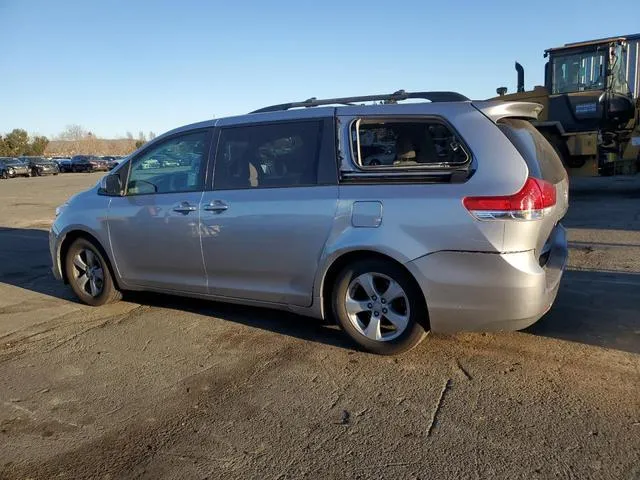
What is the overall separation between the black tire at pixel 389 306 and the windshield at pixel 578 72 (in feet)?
38.2

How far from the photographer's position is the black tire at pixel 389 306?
3.99 meters

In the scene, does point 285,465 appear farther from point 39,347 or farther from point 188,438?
point 39,347

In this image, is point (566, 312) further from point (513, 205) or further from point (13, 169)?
point (13, 169)

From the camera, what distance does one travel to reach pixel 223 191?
15.5 ft

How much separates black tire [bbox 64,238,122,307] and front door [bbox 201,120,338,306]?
1.38 meters

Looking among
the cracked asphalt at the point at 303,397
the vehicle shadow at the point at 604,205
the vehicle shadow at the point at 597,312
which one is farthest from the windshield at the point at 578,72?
the cracked asphalt at the point at 303,397

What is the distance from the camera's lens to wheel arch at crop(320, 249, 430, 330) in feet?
13.0

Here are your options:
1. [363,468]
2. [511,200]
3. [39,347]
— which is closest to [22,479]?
[363,468]

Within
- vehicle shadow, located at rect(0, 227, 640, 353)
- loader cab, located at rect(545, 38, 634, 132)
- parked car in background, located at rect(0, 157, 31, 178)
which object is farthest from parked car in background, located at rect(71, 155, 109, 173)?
vehicle shadow, located at rect(0, 227, 640, 353)

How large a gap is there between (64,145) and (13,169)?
257 feet

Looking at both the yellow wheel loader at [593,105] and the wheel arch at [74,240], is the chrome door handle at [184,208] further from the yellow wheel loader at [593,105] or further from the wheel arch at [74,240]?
the yellow wheel loader at [593,105]

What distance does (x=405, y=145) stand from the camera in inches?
164

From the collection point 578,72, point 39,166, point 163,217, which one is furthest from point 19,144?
point 163,217

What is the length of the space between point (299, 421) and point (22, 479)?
4.85 feet
